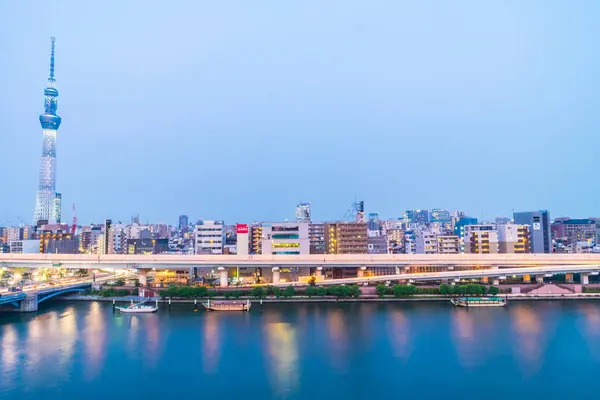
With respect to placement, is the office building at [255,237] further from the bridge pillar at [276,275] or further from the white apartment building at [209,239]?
the bridge pillar at [276,275]

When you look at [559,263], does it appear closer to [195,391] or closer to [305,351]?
[305,351]

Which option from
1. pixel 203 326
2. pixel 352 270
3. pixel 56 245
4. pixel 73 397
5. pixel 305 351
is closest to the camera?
pixel 73 397

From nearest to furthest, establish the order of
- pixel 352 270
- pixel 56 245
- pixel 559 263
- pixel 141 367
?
pixel 141 367 < pixel 559 263 < pixel 352 270 < pixel 56 245

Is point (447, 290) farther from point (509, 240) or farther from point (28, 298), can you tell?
point (28, 298)

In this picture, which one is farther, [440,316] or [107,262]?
[107,262]

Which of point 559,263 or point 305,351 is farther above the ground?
point 559,263

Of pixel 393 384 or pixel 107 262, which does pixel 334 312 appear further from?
pixel 107 262

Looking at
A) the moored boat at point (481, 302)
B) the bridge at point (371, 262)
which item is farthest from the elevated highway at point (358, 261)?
the moored boat at point (481, 302)

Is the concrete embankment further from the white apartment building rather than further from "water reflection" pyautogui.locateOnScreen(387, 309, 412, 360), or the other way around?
the white apartment building

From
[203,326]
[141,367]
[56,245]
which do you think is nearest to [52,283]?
[203,326]
